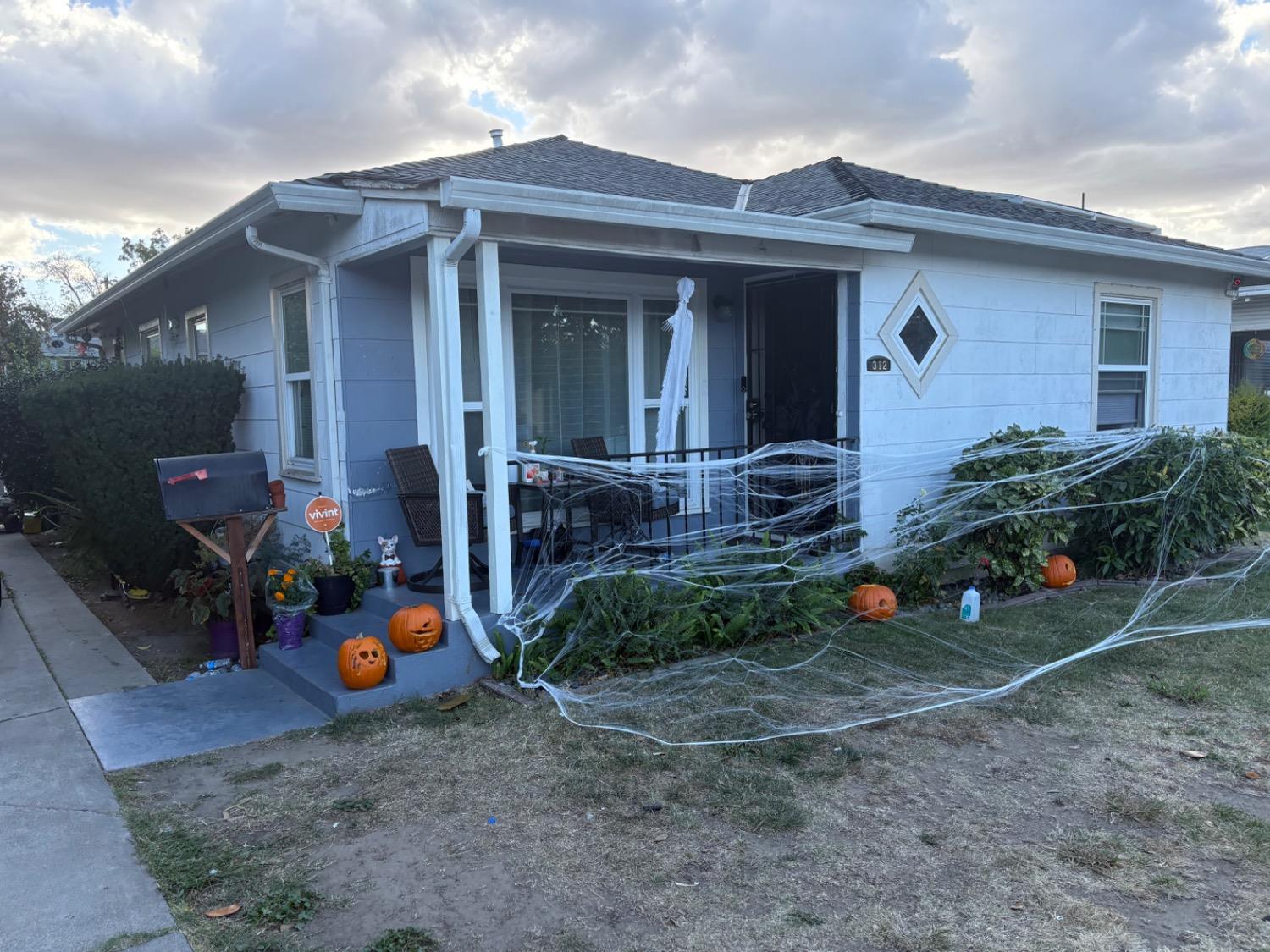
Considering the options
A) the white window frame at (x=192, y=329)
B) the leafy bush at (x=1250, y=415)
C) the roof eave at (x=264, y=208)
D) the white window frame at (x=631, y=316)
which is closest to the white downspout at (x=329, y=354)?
the roof eave at (x=264, y=208)

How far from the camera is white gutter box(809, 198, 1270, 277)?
6051 millimetres

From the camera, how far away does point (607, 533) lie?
19.6 feet

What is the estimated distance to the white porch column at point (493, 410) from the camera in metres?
4.62

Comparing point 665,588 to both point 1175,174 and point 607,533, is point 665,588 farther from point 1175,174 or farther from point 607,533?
point 1175,174

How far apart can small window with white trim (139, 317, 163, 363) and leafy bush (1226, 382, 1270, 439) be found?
14033mm

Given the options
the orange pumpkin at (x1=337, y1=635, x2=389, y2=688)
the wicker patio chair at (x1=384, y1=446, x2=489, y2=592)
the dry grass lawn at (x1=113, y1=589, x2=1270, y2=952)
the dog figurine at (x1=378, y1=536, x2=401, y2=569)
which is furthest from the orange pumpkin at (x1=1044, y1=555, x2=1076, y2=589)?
the orange pumpkin at (x1=337, y1=635, x2=389, y2=688)

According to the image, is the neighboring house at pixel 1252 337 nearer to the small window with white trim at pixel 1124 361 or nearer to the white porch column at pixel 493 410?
the small window with white trim at pixel 1124 361

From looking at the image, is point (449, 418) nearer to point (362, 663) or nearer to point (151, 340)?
point (362, 663)

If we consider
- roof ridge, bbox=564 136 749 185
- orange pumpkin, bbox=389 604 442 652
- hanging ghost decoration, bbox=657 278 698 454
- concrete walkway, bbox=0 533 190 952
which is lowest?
concrete walkway, bbox=0 533 190 952

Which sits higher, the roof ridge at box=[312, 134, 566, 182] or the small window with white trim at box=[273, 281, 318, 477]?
the roof ridge at box=[312, 134, 566, 182]

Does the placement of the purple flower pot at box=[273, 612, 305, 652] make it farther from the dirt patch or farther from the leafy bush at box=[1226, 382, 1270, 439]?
the leafy bush at box=[1226, 382, 1270, 439]

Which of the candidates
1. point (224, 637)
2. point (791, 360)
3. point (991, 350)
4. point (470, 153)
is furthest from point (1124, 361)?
point (224, 637)

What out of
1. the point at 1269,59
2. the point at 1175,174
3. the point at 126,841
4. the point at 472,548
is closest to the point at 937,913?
the point at 126,841

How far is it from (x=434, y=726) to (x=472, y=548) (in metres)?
2.03
